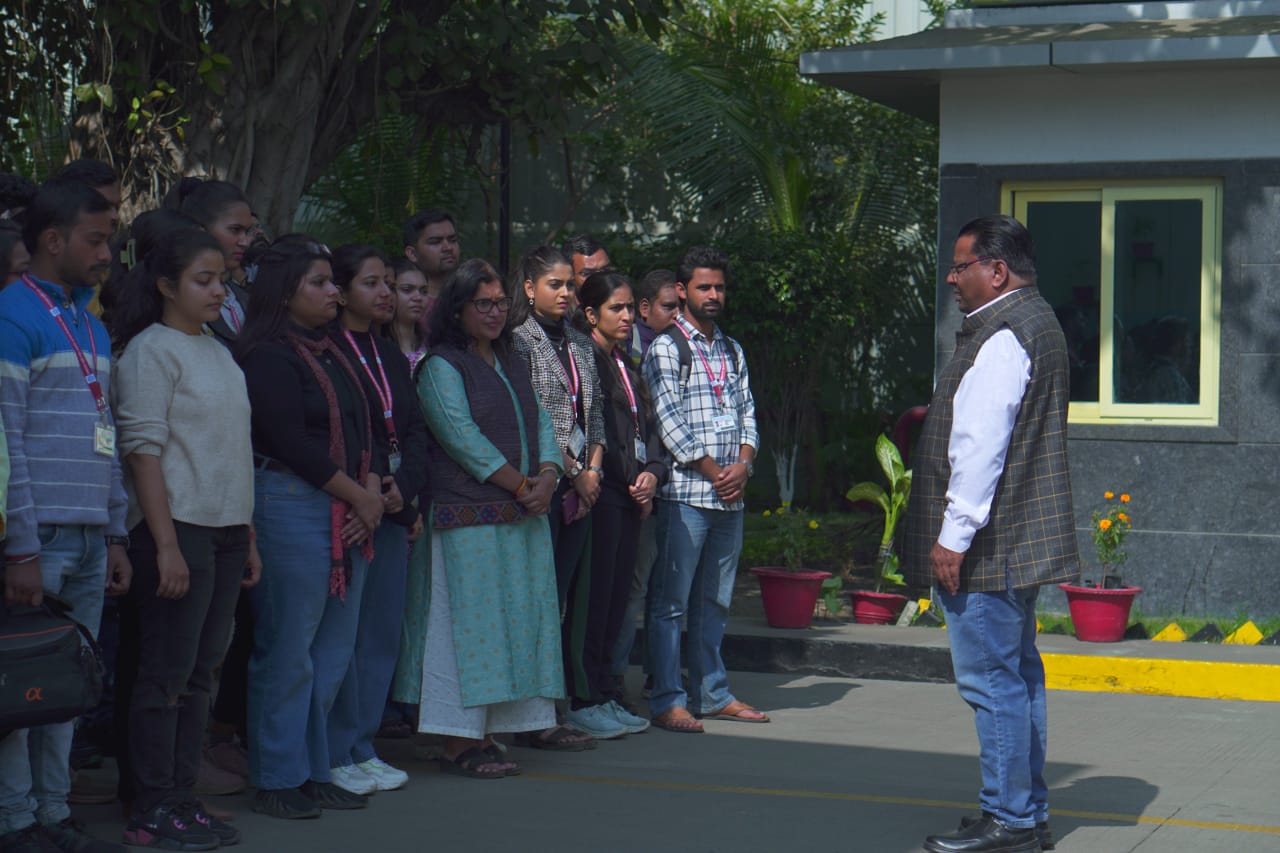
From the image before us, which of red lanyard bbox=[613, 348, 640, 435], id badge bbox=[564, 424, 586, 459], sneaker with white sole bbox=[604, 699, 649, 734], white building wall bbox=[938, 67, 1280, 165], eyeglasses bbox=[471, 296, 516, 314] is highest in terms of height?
white building wall bbox=[938, 67, 1280, 165]

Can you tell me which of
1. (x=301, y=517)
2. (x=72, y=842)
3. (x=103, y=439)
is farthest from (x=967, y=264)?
(x=72, y=842)

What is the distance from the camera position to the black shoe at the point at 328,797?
621 cm

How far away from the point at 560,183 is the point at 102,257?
14.2 m

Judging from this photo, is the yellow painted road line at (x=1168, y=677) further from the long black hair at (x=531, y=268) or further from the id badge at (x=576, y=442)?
the long black hair at (x=531, y=268)

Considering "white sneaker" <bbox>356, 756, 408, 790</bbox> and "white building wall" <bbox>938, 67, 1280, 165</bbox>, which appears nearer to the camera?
"white sneaker" <bbox>356, 756, 408, 790</bbox>

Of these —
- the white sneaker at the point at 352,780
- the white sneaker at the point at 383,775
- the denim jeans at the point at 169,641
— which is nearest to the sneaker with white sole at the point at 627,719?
the white sneaker at the point at 383,775

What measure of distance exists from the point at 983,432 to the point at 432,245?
3050mm

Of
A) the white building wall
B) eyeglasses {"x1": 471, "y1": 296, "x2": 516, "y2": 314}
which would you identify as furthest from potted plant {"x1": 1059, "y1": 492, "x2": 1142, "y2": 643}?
eyeglasses {"x1": 471, "y1": 296, "x2": 516, "y2": 314}

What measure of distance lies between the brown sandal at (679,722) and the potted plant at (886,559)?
2.59 meters

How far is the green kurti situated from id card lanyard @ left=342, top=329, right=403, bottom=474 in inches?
9.8

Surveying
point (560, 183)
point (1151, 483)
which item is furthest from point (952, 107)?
point (560, 183)

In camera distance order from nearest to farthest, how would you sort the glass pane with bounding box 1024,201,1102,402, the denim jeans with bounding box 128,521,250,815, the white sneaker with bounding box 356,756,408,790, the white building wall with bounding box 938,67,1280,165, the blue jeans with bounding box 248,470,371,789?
the denim jeans with bounding box 128,521,250,815
the blue jeans with bounding box 248,470,371,789
the white sneaker with bounding box 356,756,408,790
the white building wall with bounding box 938,67,1280,165
the glass pane with bounding box 1024,201,1102,402

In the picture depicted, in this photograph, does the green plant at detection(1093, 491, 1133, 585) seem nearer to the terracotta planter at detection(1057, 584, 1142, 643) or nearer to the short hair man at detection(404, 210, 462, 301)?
the terracotta planter at detection(1057, 584, 1142, 643)

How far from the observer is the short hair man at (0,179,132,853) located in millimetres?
5051
